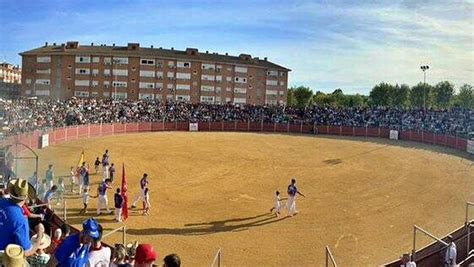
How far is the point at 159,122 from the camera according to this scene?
63344 millimetres

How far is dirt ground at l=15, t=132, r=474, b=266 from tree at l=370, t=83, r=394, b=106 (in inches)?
3338

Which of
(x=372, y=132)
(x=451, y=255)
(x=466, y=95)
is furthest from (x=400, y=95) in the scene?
(x=451, y=255)

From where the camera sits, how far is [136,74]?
97.7 m

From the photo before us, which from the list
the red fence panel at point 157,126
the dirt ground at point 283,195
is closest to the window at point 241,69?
the red fence panel at point 157,126

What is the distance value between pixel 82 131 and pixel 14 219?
155 ft

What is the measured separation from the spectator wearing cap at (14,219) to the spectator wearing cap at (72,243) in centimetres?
52

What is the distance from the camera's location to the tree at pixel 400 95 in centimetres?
12860

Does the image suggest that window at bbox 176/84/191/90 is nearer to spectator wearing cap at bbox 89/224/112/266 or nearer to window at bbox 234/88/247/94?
window at bbox 234/88/247/94

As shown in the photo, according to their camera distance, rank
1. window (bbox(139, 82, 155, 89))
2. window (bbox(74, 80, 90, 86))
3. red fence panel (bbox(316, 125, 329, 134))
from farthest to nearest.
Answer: window (bbox(139, 82, 155, 89)), window (bbox(74, 80, 90, 86)), red fence panel (bbox(316, 125, 329, 134))

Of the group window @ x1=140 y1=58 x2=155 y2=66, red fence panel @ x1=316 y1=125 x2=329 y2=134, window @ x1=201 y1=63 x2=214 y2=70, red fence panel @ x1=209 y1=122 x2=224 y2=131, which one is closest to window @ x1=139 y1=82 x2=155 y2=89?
window @ x1=140 y1=58 x2=155 y2=66

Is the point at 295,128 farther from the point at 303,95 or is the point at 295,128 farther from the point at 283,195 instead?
the point at 303,95

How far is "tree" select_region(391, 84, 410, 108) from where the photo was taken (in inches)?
5063

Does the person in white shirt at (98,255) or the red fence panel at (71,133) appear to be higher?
the person in white shirt at (98,255)

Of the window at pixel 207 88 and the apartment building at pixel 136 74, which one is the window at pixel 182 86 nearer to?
the apartment building at pixel 136 74
